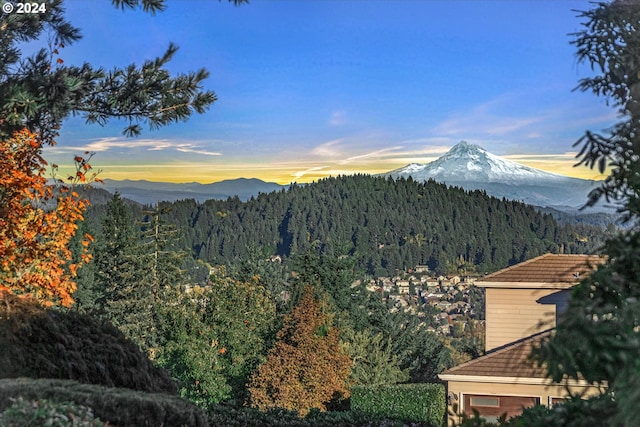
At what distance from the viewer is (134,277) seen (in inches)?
1344

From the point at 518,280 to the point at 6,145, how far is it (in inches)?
432

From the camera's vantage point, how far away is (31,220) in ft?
27.5

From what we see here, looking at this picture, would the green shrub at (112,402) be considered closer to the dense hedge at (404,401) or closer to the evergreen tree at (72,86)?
the evergreen tree at (72,86)

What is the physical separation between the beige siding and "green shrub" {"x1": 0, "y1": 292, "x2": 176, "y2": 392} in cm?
1068

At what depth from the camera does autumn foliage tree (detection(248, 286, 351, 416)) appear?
58.3 feet

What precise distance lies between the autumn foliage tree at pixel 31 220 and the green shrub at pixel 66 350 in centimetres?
237

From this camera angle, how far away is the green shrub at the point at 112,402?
403cm

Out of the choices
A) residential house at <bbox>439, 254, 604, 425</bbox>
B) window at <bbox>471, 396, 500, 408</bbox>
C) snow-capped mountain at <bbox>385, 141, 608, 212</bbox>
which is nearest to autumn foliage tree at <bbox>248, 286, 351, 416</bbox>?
residential house at <bbox>439, 254, 604, 425</bbox>

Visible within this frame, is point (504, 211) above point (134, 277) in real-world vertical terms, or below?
above

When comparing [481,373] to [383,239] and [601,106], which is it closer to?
[601,106]

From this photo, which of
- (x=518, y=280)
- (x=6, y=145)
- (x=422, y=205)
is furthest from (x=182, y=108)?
(x=422, y=205)

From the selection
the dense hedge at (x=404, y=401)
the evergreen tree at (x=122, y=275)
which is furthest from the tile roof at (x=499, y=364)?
the evergreen tree at (x=122, y=275)

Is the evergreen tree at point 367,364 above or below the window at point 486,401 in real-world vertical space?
below

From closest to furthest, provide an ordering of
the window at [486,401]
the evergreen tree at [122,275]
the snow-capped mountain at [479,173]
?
the window at [486,401] < the evergreen tree at [122,275] < the snow-capped mountain at [479,173]
